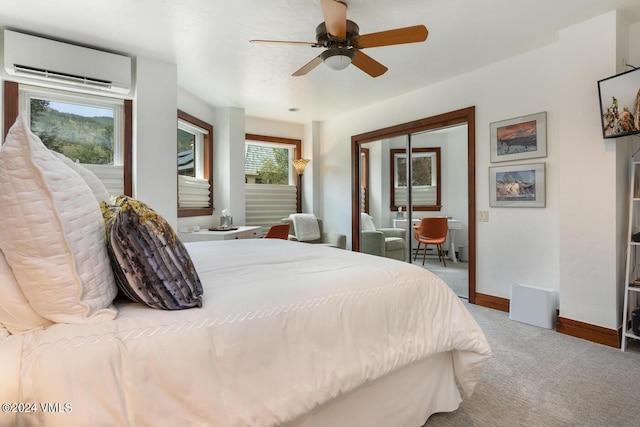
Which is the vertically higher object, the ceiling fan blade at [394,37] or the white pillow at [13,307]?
the ceiling fan blade at [394,37]

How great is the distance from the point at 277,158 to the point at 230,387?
17.0 ft

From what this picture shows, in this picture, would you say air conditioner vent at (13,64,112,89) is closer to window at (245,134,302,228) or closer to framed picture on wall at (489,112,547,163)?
window at (245,134,302,228)

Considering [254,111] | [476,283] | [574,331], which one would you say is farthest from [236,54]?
[574,331]

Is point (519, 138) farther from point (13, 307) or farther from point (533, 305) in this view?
point (13, 307)

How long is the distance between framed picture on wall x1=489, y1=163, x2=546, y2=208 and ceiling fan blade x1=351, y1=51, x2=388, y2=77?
1.71 meters

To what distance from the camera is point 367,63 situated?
8.59 ft

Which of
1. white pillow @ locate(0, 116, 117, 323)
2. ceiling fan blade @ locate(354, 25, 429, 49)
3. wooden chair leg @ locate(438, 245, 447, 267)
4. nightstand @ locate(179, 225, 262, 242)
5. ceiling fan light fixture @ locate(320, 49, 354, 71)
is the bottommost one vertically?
wooden chair leg @ locate(438, 245, 447, 267)

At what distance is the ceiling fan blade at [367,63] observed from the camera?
2529 millimetres

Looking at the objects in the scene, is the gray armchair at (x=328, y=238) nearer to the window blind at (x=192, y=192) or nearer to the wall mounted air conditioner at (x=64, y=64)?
the window blind at (x=192, y=192)

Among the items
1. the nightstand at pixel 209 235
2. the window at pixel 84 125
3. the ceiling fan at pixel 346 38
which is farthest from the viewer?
the nightstand at pixel 209 235

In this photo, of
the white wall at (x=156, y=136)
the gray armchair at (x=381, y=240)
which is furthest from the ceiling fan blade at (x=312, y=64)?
the gray armchair at (x=381, y=240)

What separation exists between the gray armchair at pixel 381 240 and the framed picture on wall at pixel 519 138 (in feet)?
5.48

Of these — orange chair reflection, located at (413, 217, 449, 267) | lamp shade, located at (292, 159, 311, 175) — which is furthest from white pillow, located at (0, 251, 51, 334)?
lamp shade, located at (292, 159, 311, 175)

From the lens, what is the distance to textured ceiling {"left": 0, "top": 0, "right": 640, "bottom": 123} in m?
2.38
